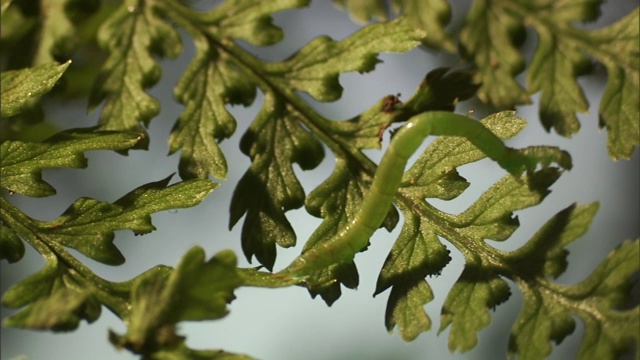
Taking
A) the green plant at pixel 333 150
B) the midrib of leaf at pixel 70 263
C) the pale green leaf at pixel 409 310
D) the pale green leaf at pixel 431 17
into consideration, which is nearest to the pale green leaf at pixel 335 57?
the green plant at pixel 333 150

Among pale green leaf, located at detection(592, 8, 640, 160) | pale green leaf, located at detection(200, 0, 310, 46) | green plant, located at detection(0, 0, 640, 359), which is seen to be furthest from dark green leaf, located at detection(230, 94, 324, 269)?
pale green leaf, located at detection(592, 8, 640, 160)

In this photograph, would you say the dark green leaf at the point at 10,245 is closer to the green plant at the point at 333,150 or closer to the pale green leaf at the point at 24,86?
the green plant at the point at 333,150

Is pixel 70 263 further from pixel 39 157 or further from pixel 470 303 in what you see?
pixel 470 303

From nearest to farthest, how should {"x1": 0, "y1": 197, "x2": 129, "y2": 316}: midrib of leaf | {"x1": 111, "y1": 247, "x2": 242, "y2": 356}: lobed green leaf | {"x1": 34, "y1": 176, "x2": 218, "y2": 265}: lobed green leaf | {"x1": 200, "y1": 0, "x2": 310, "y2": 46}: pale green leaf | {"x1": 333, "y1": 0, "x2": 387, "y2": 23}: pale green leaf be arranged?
{"x1": 111, "y1": 247, "x2": 242, "y2": 356}: lobed green leaf < {"x1": 0, "y1": 197, "x2": 129, "y2": 316}: midrib of leaf < {"x1": 34, "y1": 176, "x2": 218, "y2": 265}: lobed green leaf < {"x1": 200, "y1": 0, "x2": 310, "y2": 46}: pale green leaf < {"x1": 333, "y1": 0, "x2": 387, "y2": 23}: pale green leaf

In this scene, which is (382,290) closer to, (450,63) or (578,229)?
(578,229)

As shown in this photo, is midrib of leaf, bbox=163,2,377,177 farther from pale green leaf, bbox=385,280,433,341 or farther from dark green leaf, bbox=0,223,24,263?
dark green leaf, bbox=0,223,24,263

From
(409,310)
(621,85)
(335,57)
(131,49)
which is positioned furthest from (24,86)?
(621,85)

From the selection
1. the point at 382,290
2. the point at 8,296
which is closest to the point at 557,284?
the point at 382,290
